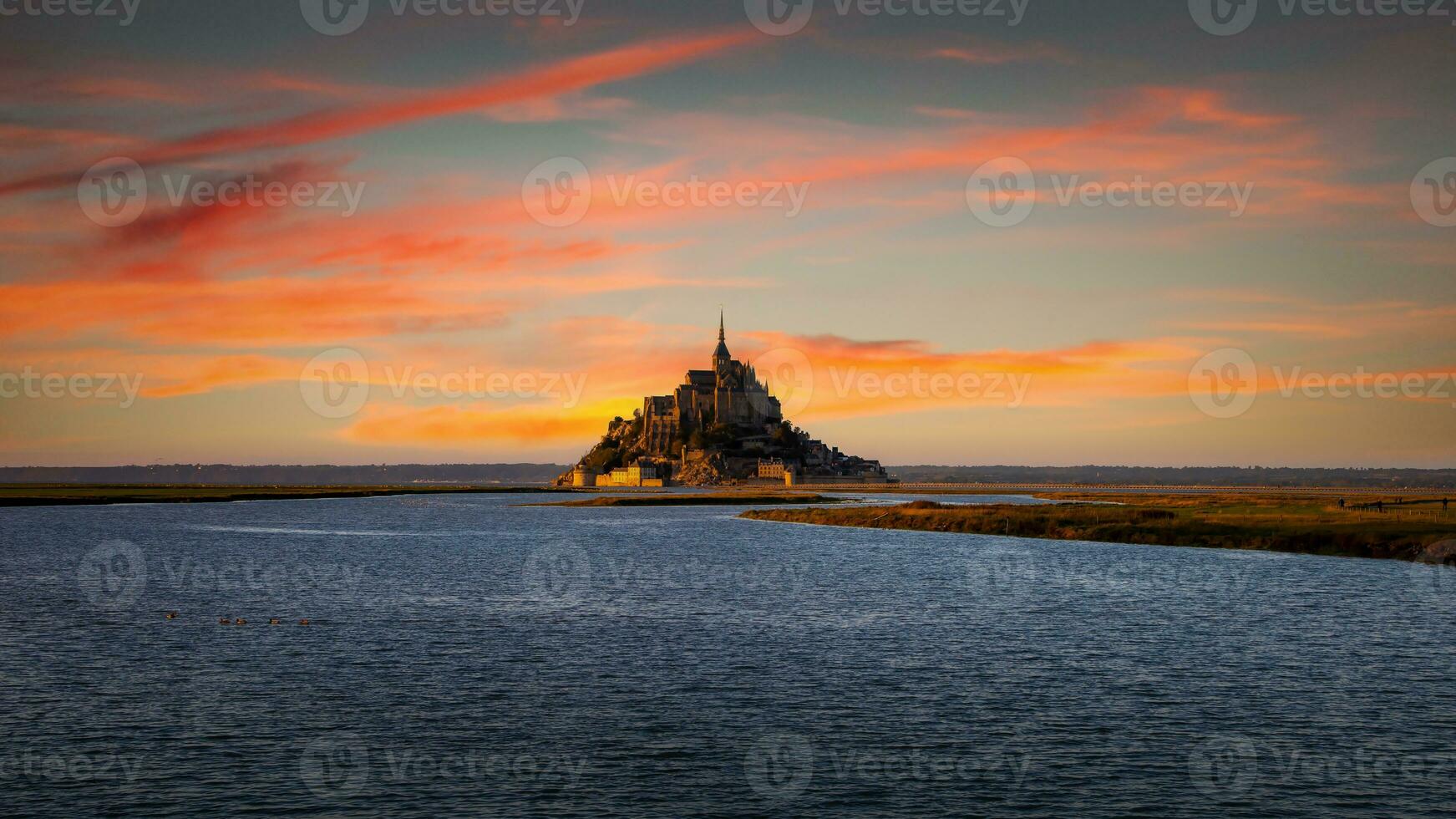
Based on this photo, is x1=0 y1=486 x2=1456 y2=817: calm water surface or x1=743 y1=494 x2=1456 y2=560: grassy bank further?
x1=743 y1=494 x2=1456 y2=560: grassy bank

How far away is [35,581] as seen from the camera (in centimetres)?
6912

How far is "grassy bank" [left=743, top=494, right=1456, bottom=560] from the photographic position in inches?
3034

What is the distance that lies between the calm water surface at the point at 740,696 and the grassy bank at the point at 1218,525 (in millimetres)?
9570

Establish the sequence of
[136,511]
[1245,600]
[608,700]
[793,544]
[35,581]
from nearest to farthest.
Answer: [608,700] < [1245,600] < [35,581] < [793,544] < [136,511]

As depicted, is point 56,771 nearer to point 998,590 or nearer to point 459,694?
point 459,694

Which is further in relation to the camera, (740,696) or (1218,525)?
(1218,525)

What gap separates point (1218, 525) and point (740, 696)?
72121 millimetres

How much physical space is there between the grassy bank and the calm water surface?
31.4ft

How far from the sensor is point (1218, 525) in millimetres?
93812

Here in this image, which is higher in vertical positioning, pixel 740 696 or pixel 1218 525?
pixel 1218 525

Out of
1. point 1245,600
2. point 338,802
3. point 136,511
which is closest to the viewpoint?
point 338,802

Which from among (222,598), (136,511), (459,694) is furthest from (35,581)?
(136,511)

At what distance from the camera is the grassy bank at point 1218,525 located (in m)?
77.1

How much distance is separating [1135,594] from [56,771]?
50.1 meters
